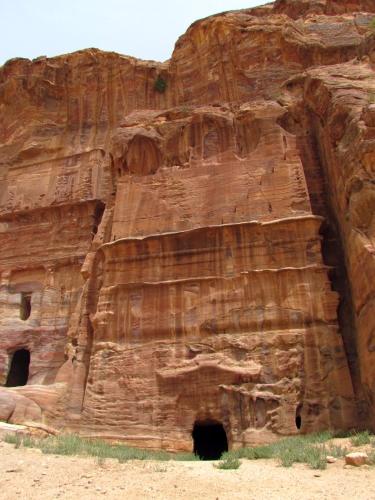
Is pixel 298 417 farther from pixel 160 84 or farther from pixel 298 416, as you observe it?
pixel 160 84

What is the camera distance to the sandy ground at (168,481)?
6.28m

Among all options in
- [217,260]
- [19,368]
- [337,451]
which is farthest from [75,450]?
[19,368]

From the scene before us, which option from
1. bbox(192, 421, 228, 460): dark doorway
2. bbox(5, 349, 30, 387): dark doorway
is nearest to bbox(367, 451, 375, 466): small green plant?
bbox(192, 421, 228, 460): dark doorway

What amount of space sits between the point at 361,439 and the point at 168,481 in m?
4.31

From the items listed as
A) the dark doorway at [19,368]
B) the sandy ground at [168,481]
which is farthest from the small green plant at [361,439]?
the dark doorway at [19,368]

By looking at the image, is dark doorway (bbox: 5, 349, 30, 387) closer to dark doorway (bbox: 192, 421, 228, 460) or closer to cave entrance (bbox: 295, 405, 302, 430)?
dark doorway (bbox: 192, 421, 228, 460)

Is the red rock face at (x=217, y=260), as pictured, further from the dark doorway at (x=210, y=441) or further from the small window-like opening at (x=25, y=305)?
the dark doorway at (x=210, y=441)

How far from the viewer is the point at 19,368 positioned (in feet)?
58.2

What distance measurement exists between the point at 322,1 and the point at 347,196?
52.6 feet

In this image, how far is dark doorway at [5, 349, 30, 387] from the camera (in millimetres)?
17206

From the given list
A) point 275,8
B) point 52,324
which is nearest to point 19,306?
point 52,324

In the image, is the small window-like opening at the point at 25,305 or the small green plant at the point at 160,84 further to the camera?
the small green plant at the point at 160,84

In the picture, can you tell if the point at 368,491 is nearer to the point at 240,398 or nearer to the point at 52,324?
the point at 240,398

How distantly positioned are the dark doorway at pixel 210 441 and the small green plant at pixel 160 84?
1478 cm
